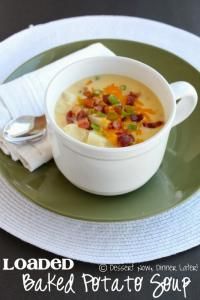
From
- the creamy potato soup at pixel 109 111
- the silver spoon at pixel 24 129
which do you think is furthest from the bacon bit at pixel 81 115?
the silver spoon at pixel 24 129

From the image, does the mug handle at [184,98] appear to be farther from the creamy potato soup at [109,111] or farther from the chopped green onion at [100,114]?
the chopped green onion at [100,114]

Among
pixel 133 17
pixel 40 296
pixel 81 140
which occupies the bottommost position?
pixel 40 296

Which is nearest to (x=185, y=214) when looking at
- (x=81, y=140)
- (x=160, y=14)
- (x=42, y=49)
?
(x=81, y=140)

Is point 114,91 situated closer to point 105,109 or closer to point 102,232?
point 105,109

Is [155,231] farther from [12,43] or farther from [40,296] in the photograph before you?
[12,43]

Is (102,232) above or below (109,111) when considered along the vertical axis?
below

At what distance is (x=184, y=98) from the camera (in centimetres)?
95

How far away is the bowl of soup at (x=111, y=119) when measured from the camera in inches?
34.0

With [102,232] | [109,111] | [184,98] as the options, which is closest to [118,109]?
[109,111]

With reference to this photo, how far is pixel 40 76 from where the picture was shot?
3.57 ft

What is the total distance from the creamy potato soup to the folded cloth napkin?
0.08m

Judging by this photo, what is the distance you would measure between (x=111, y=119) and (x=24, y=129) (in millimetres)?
192

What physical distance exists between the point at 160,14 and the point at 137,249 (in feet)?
2.71

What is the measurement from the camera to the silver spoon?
3.25 feet
